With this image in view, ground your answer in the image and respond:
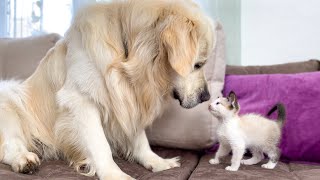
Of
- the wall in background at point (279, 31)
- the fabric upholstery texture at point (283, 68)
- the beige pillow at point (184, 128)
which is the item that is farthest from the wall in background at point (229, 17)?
the beige pillow at point (184, 128)

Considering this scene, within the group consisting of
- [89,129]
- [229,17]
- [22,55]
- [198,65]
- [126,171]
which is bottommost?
[126,171]

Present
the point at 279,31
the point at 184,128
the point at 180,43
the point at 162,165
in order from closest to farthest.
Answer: the point at 180,43 → the point at 162,165 → the point at 184,128 → the point at 279,31

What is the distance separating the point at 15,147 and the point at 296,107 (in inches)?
42.9

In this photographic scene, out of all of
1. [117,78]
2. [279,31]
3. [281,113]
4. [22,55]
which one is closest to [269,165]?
[281,113]

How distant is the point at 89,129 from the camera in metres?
1.36

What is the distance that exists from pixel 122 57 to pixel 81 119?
0.86 feet

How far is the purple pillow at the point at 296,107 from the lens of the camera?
150 centimetres

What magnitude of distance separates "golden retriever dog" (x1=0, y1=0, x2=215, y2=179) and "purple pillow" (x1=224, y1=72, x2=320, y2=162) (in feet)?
1.17

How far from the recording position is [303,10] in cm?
225

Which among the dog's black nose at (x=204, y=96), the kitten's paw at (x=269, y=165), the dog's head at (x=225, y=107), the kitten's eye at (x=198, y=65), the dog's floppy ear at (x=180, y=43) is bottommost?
the kitten's paw at (x=269, y=165)

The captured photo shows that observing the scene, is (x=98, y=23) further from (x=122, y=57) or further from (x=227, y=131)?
(x=227, y=131)

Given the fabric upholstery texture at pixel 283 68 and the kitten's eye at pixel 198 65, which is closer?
the kitten's eye at pixel 198 65

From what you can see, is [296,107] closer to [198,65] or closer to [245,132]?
[245,132]

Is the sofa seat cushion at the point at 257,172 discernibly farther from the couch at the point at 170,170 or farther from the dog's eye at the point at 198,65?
the dog's eye at the point at 198,65
